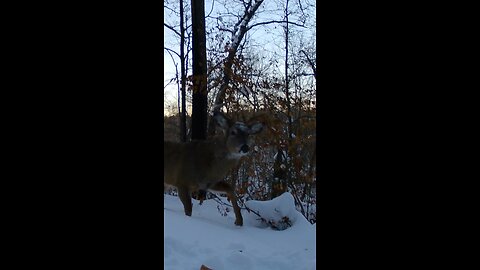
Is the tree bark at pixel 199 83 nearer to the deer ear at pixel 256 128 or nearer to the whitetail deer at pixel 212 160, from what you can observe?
the whitetail deer at pixel 212 160

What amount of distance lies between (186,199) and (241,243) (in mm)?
1742

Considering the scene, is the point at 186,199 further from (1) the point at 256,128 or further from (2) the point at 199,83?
(2) the point at 199,83

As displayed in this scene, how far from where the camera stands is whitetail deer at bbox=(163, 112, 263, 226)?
6289 millimetres

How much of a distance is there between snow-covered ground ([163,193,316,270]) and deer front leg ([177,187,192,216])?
221 mm

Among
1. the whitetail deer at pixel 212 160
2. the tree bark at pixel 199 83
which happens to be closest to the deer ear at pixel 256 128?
the whitetail deer at pixel 212 160

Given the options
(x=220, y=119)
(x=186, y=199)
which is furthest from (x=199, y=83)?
(x=186, y=199)

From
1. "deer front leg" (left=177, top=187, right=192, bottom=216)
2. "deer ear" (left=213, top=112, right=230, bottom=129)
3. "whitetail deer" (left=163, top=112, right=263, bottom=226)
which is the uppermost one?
"deer ear" (left=213, top=112, right=230, bottom=129)

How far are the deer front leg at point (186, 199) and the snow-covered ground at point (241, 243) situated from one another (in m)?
0.22

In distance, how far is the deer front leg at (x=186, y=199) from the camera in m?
5.81

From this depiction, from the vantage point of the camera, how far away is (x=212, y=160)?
6.48 metres

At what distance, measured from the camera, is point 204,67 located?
29.5 ft

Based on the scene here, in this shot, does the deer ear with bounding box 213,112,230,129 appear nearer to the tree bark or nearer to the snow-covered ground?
the snow-covered ground

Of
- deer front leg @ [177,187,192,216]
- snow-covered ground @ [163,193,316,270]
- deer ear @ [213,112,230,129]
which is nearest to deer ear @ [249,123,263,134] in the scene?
deer ear @ [213,112,230,129]
